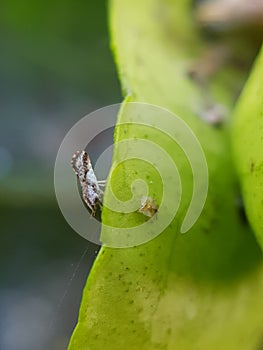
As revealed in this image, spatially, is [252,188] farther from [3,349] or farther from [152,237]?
[3,349]

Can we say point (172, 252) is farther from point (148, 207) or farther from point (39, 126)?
point (39, 126)

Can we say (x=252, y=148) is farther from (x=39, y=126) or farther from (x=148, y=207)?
(x=39, y=126)

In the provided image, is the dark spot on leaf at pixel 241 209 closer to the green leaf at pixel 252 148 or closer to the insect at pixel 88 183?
the green leaf at pixel 252 148

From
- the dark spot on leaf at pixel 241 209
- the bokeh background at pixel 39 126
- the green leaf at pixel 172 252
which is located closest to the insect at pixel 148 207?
the green leaf at pixel 172 252

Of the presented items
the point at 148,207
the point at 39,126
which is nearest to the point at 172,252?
the point at 148,207

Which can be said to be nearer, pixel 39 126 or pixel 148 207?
pixel 148 207

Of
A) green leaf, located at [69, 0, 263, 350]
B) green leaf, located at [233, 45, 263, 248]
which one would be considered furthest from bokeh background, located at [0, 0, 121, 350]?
green leaf, located at [233, 45, 263, 248]

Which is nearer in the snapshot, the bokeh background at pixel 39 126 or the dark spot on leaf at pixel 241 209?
the dark spot on leaf at pixel 241 209
